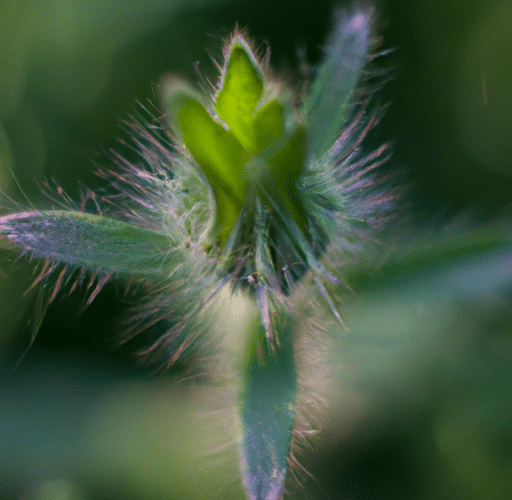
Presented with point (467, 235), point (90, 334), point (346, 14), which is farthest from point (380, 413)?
point (346, 14)

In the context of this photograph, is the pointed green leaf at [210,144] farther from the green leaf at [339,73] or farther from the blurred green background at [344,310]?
the blurred green background at [344,310]

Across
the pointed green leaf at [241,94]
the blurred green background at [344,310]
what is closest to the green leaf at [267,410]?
the blurred green background at [344,310]

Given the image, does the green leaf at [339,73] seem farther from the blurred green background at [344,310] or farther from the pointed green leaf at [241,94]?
the blurred green background at [344,310]

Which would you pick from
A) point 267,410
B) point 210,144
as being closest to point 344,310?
point 267,410

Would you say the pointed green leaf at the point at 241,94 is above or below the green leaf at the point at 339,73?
above

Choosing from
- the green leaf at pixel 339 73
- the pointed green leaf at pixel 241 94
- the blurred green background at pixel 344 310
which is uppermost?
the pointed green leaf at pixel 241 94

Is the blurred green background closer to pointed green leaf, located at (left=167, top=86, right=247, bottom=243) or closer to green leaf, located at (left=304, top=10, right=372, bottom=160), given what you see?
green leaf, located at (left=304, top=10, right=372, bottom=160)

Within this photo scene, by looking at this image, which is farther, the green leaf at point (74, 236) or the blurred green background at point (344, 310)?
the blurred green background at point (344, 310)
